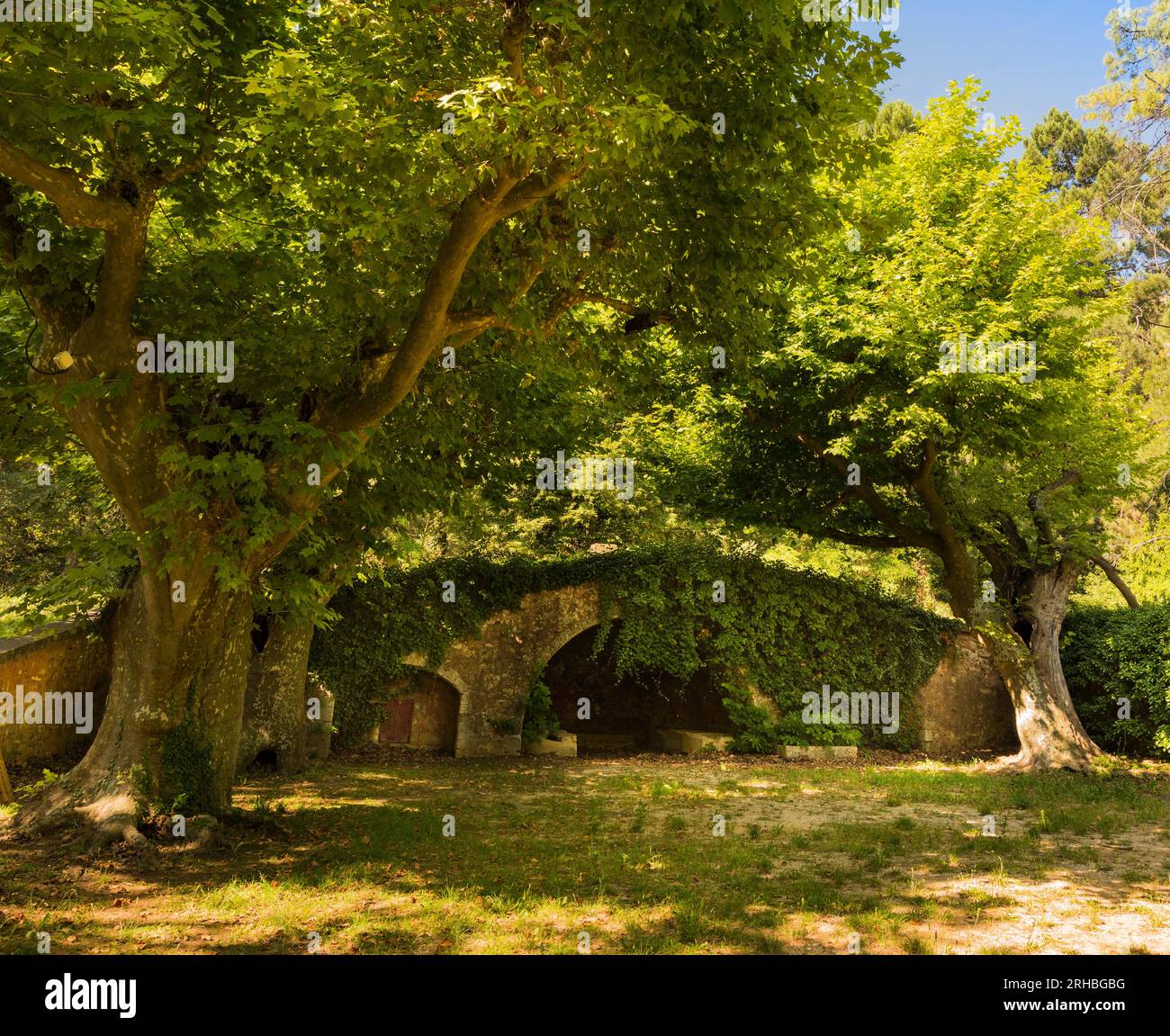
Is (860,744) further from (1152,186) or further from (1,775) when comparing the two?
(1152,186)

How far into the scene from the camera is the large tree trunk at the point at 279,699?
1329 cm

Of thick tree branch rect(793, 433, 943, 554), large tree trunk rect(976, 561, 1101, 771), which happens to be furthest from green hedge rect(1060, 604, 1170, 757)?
thick tree branch rect(793, 433, 943, 554)

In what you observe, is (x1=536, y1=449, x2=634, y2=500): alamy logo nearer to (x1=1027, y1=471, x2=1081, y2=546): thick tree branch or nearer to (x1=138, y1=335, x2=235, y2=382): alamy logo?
(x1=1027, y1=471, x2=1081, y2=546): thick tree branch

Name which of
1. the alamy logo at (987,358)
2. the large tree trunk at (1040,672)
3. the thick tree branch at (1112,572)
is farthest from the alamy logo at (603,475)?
the thick tree branch at (1112,572)

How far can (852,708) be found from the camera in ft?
62.8

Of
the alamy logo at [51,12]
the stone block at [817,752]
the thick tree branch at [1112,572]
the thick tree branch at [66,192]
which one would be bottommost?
the stone block at [817,752]

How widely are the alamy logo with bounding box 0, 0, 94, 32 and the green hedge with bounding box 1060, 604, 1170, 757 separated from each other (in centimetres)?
2055

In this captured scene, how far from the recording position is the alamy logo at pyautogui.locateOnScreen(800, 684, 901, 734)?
728 inches

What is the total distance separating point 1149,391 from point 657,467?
17.1 m

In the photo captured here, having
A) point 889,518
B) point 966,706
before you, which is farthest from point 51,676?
point 966,706

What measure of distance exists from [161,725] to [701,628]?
12.6 metres

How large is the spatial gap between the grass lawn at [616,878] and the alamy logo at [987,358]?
6.15 m

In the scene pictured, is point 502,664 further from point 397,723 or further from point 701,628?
point 701,628

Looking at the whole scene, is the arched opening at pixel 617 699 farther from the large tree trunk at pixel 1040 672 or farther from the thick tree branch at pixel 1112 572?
the thick tree branch at pixel 1112 572
